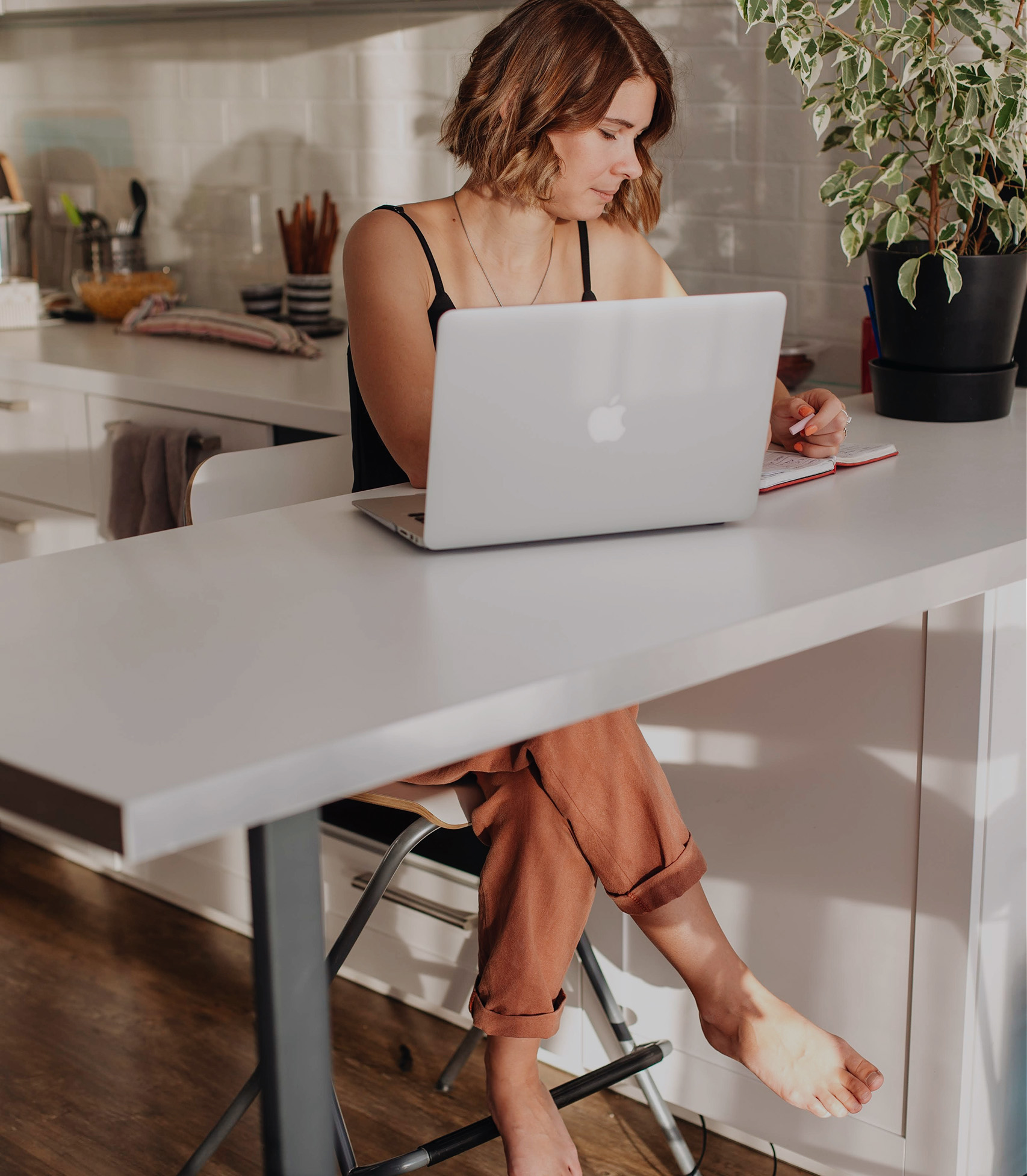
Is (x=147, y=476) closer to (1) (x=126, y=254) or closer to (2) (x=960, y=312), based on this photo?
(1) (x=126, y=254)

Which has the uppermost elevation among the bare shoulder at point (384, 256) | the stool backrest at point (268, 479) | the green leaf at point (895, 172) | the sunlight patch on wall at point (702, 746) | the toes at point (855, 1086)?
the green leaf at point (895, 172)

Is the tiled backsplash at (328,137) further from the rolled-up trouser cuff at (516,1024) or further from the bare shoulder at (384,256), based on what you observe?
the rolled-up trouser cuff at (516,1024)

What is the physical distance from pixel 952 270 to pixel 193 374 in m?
1.33

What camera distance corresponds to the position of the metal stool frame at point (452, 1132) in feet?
4.89

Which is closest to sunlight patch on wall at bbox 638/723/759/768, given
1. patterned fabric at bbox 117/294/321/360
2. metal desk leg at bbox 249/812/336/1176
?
metal desk leg at bbox 249/812/336/1176

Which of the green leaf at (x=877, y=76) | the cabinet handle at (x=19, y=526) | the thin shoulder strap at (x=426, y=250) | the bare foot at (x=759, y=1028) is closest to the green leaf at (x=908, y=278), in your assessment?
the green leaf at (x=877, y=76)

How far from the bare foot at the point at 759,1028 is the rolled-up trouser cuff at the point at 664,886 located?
24 mm

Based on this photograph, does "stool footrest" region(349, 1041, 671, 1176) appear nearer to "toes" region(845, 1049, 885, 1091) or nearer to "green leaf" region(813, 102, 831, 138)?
"toes" region(845, 1049, 885, 1091)

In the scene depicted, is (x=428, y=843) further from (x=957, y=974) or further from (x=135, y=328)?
(x=135, y=328)

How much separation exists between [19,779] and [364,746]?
188 millimetres

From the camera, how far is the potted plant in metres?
1.70

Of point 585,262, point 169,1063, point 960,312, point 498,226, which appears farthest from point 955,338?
point 169,1063

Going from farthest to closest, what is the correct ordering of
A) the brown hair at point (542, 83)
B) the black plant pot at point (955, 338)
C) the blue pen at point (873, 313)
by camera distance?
the blue pen at point (873, 313) < the black plant pot at point (955, 338) < the brown hair at point (542, 83)

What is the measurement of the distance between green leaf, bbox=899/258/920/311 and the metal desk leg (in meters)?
1.22
